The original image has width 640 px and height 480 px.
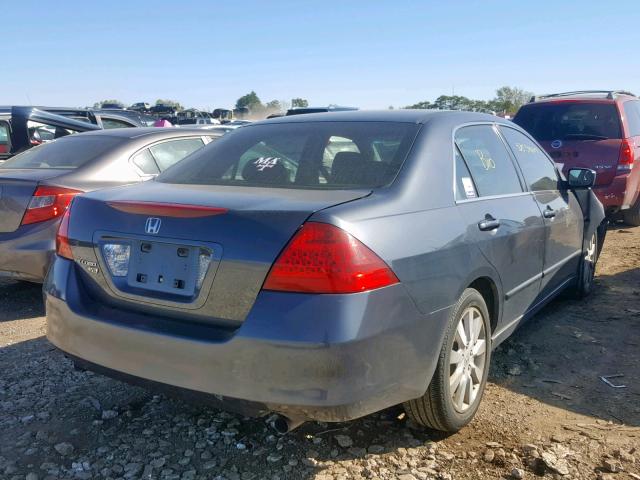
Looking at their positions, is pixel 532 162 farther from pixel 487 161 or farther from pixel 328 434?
pixel 328 434

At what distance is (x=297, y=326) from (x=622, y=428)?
1878mm

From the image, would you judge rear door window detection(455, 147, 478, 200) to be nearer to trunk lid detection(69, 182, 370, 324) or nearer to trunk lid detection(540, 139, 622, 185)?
trunk lid detection(69, 182, 370, 324)

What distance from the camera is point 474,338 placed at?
304cm

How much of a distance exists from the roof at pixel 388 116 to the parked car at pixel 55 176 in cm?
198

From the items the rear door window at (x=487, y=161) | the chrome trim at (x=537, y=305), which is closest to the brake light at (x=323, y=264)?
the rear door window at (x=487, y=161)

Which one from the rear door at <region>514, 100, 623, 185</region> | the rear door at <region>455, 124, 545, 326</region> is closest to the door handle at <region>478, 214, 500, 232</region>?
the rear door at <region>455, 124, 545, 326</region>

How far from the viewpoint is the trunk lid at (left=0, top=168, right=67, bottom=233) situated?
15.5ft

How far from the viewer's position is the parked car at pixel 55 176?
471cm

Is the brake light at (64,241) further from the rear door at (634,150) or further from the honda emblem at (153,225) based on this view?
the rear door at (634,150)

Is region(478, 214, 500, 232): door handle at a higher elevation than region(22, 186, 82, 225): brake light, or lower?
higher

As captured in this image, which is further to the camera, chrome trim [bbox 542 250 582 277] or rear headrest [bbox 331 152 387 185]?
chrome trim [bbox 542 250 582 277]

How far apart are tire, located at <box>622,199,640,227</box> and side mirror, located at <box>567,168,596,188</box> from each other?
14.0 feet

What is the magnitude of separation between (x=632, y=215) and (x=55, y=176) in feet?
23.7

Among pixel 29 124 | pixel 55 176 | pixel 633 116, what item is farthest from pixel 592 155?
pixel 29 124
